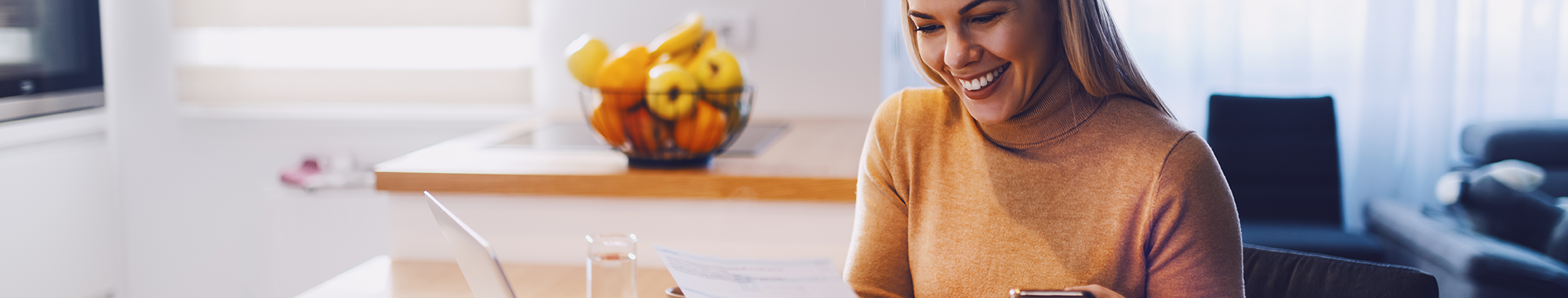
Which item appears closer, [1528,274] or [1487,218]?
[1528,274]

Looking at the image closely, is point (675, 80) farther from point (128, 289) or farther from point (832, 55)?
point (128, 289)

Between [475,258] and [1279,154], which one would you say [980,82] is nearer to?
[475,258]

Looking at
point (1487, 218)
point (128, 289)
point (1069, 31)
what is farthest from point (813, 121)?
point (128, 289)

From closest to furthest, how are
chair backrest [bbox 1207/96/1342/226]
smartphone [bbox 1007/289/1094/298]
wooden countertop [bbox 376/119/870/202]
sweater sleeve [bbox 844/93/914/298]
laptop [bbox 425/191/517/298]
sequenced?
laptop [bbox 425/191/517/298]
smartphone [bbox 1007/289/1094/298]
sweater sleeve [bbox 844/93/914/298]
wooden countertop [bbox 376/119/870/202]
chair backrest [bbox 1207/96/1342/226]

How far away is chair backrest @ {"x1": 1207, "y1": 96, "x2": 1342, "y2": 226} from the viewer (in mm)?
2676

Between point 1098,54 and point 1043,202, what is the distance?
14 centimetres

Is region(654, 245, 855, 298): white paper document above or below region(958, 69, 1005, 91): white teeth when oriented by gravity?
below

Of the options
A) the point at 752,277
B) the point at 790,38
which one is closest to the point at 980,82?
the point at 752,277

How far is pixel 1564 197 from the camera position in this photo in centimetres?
250

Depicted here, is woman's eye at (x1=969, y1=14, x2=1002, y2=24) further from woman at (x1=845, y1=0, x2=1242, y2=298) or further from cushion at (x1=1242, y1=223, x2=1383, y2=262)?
cushion at (x1=1242, y1=223, x2=1383, y2=262)

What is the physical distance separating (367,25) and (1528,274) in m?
2.59

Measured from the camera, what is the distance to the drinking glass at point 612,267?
0.66m

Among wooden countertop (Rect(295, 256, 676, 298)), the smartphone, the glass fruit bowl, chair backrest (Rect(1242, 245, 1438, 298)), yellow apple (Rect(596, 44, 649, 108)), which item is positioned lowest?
wooden countertop (Rect(295, 256, 676, 298))

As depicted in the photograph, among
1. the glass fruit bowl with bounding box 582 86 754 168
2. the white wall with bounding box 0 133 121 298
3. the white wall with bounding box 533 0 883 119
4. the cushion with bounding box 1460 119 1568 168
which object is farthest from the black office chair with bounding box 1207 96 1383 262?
the white wall with bounding box 0 133 121 298
